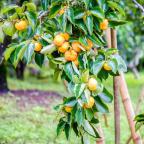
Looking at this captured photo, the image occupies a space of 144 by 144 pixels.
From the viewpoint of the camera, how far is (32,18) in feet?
6.07

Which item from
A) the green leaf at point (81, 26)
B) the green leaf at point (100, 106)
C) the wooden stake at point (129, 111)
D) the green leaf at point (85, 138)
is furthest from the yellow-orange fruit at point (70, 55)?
the wooden stake at point (129, 111)

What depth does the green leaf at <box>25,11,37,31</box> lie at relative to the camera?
6.03 feet

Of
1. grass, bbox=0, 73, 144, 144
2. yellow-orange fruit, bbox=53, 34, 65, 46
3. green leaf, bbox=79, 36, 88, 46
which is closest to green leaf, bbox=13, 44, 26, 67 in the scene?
yellow-orange fruit, bbox=53, 34, 65, 46

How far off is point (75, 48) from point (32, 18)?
24cm

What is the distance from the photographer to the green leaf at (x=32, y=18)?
6.03ft

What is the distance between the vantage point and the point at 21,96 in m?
7.17

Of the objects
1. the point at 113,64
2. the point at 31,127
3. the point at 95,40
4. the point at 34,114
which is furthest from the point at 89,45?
the point at 34,114

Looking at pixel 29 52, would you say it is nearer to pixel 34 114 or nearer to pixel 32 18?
pixel 32 18

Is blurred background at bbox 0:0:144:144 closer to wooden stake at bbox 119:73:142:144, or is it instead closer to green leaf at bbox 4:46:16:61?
wooden stake at bbox 119:73:142:144

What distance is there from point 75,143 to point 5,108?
1.92m

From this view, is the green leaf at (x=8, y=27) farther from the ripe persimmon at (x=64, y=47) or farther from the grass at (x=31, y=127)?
the grass at (x=31, y=127)

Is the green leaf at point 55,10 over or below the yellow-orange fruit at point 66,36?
over

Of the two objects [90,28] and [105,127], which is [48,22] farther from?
[105,127]

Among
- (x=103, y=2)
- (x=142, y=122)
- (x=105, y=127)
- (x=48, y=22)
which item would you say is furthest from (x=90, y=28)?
(x=105, y=127)
